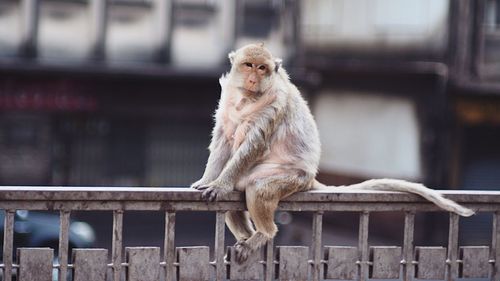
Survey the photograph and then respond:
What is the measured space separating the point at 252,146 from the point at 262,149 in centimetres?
8

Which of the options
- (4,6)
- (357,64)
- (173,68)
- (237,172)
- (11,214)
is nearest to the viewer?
(11,214)

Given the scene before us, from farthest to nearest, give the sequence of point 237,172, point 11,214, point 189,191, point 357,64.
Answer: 1. point 357,64
2. point 237,172
3. point 189,191
4. point 11,214

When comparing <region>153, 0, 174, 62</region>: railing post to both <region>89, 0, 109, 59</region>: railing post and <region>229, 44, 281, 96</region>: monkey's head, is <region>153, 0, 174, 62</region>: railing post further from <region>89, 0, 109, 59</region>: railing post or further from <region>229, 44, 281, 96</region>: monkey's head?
<region>229, 44, 281, 96</region>: monkey's head

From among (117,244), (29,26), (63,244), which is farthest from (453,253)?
(29,26)

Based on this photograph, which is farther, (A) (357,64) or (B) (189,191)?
(A) (357,64)

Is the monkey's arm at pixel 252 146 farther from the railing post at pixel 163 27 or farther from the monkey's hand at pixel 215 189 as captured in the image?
the railing post at pixel 163 27

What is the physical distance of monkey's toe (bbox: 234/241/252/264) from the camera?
205 inches

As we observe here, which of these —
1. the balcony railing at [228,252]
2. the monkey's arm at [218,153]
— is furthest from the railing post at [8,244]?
the monkey's arm at [218,153]

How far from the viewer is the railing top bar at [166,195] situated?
486cm

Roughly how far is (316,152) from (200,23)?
1218cm

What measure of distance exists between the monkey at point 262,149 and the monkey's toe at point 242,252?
0.04 m

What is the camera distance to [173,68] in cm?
1744

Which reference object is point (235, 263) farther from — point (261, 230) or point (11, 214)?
point (11, 214)

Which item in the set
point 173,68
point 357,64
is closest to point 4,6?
point 173,68
